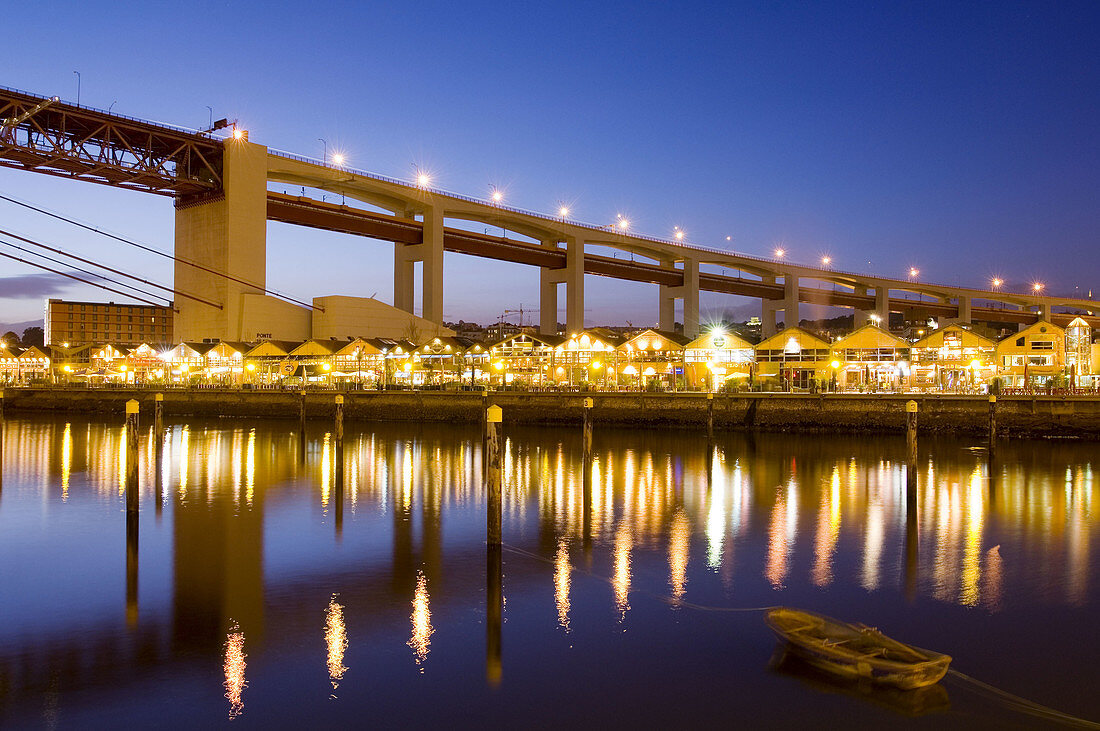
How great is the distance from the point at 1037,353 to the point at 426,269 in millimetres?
34633

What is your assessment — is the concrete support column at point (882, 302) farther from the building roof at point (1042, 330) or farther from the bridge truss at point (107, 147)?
the bridge truss at point (107, 147)

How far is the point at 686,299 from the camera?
7200 cm

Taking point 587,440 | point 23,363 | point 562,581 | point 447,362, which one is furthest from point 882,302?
point 562,581

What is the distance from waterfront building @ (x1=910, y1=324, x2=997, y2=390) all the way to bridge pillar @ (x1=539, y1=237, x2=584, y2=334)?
89.0 feet

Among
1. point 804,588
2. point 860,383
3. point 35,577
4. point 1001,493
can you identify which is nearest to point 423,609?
point 804,588

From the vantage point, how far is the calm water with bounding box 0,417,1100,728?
6.95 metres

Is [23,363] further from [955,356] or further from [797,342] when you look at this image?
[955,356]

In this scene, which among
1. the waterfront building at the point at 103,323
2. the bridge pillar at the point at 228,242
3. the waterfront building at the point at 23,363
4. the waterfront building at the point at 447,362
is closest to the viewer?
the waterfront building at the point at 447,362

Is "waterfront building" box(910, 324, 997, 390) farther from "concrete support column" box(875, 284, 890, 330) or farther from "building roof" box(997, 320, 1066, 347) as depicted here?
"concrete support column" box(875, 284, 890, 330)

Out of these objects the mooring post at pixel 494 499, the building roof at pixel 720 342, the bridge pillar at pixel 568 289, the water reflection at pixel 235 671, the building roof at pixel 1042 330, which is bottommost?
the water reflection at pixel 235 671

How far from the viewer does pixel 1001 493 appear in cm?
1783

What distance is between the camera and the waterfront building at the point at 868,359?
37.0m

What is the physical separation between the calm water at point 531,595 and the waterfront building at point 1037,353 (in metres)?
17.1

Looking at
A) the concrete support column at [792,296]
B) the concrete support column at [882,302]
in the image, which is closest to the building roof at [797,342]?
the concrete support column at [792,296]
